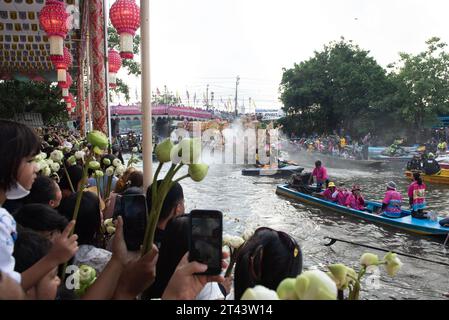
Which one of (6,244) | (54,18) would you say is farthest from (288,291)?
(54,18)

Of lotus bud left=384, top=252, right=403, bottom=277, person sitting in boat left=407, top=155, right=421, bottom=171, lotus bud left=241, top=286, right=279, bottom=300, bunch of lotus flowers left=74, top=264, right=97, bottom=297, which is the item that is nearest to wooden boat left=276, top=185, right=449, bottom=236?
person sitting in boat left=407, top=155, right=421, bottom=171

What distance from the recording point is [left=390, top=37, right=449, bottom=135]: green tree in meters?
28.7

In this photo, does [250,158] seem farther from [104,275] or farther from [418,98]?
[104,275]

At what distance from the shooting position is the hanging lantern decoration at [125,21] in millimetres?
6102

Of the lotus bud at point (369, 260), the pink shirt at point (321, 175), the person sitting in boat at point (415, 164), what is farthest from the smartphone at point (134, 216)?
the person sitting in boat at point (415, 164)

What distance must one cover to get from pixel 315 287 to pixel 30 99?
33372 millimetres

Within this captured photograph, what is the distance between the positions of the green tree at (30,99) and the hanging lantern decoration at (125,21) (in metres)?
23.3

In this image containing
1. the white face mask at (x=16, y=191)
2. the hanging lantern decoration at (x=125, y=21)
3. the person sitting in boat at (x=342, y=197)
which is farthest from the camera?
the person sitting in boat at (x=342, y=197)

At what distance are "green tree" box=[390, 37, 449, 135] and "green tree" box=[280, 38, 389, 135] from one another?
8.80 ft

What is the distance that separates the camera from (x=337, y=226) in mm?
12227

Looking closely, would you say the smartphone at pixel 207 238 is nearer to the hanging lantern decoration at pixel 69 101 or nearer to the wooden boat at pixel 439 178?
the hanging lantern decoration at pixel 69 101

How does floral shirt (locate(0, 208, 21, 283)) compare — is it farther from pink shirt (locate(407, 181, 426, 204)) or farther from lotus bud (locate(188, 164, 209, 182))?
pink shirt (locate(407, 181, 426, 204))

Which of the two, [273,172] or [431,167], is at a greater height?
[431,167]

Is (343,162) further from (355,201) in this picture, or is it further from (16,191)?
(16,191)
